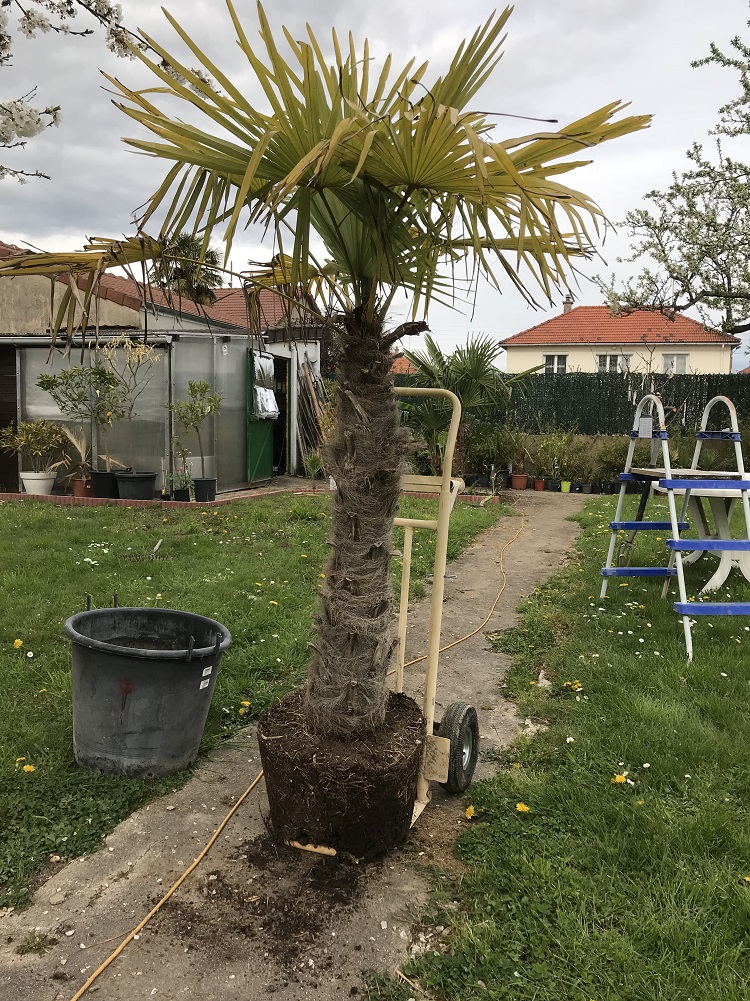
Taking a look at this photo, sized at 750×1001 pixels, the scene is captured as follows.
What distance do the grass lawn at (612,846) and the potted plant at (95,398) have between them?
25.2ft

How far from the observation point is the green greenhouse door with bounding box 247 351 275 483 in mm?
12211

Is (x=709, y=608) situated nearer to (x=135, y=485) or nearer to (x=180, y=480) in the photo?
(x=180, y=480)

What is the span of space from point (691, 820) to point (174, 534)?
239 inches

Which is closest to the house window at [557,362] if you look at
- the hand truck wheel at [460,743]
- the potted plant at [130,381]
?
the potted plant at [130,381]

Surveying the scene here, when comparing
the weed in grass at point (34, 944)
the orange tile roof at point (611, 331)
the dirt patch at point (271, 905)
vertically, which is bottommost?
the weed in grass at point (34, 944)

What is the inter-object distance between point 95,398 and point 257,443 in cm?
298

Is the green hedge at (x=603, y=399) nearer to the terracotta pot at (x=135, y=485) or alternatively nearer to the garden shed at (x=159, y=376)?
the garden shed at (x=159, y=376)

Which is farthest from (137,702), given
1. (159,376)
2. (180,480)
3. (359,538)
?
(159,376)

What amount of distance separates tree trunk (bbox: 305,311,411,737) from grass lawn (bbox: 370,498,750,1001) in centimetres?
68

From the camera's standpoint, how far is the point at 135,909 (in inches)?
87.5

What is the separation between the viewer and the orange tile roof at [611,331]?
29359 millimetres

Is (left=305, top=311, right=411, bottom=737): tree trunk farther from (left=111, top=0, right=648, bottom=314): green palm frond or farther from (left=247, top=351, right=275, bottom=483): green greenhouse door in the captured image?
(left=247, top=351, right=275, bottom=483): green greenhouse door

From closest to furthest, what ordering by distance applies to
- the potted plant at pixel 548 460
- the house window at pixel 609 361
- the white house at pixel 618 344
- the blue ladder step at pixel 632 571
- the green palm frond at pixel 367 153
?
the green palm frond at pixel 367 153 < the blue ladder step at pixel 632 571 < the potted plant at pixel 548 460 < the white house at pixel 618 344 < the house window at pixel 609 361

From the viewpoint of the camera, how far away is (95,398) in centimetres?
1062
